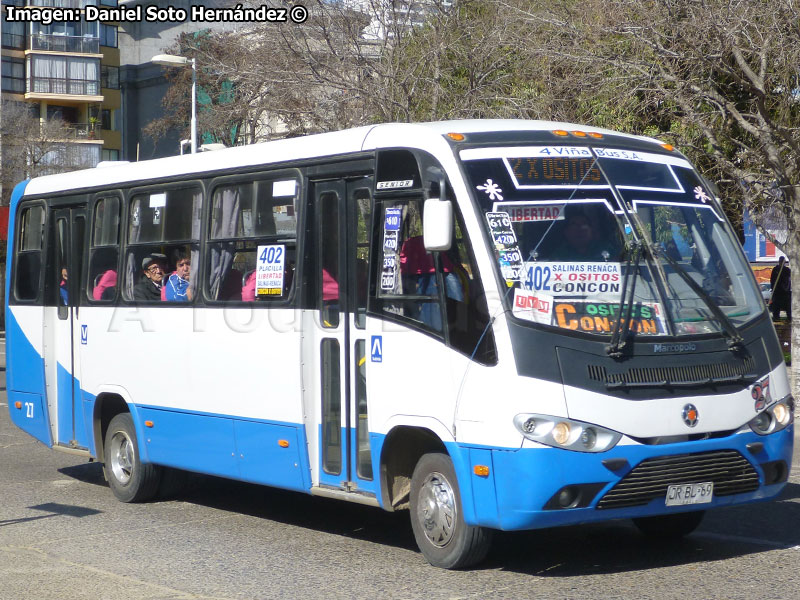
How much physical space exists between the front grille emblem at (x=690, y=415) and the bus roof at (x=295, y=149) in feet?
6.78

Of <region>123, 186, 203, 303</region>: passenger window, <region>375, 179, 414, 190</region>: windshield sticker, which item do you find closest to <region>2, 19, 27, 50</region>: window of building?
<region>123, 186, 203, 303</region>: passenger window

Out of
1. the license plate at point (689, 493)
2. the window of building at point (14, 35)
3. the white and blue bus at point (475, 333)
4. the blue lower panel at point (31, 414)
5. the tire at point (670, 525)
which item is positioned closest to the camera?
the white and blue bus at point (475, 333)

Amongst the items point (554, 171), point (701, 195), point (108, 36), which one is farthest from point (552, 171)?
point (108, 36)

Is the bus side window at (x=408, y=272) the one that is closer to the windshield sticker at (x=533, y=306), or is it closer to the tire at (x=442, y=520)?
the windshield sticker at (x=533, y=306)

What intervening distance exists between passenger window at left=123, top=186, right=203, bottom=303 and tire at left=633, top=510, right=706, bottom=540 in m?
4.00

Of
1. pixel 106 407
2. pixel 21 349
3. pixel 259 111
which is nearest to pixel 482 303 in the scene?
pixel 106 407

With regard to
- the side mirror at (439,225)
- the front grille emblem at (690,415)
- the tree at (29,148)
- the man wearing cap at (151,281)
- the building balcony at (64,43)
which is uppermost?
the building balcony at (64,43)

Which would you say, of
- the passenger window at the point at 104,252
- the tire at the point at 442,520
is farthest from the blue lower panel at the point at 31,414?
the tire at the point at 442,520

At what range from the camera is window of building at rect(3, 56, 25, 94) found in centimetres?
6531

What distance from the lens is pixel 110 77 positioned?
68375mm

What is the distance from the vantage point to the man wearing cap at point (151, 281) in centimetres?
1033

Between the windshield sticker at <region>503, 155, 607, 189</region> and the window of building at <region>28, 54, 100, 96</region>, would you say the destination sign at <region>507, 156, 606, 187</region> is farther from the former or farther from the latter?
the window of building at <region>28, 54, 100, 96</region>

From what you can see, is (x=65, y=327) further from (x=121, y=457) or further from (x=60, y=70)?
(x=60, y=70)

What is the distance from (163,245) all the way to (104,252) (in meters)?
1.11
